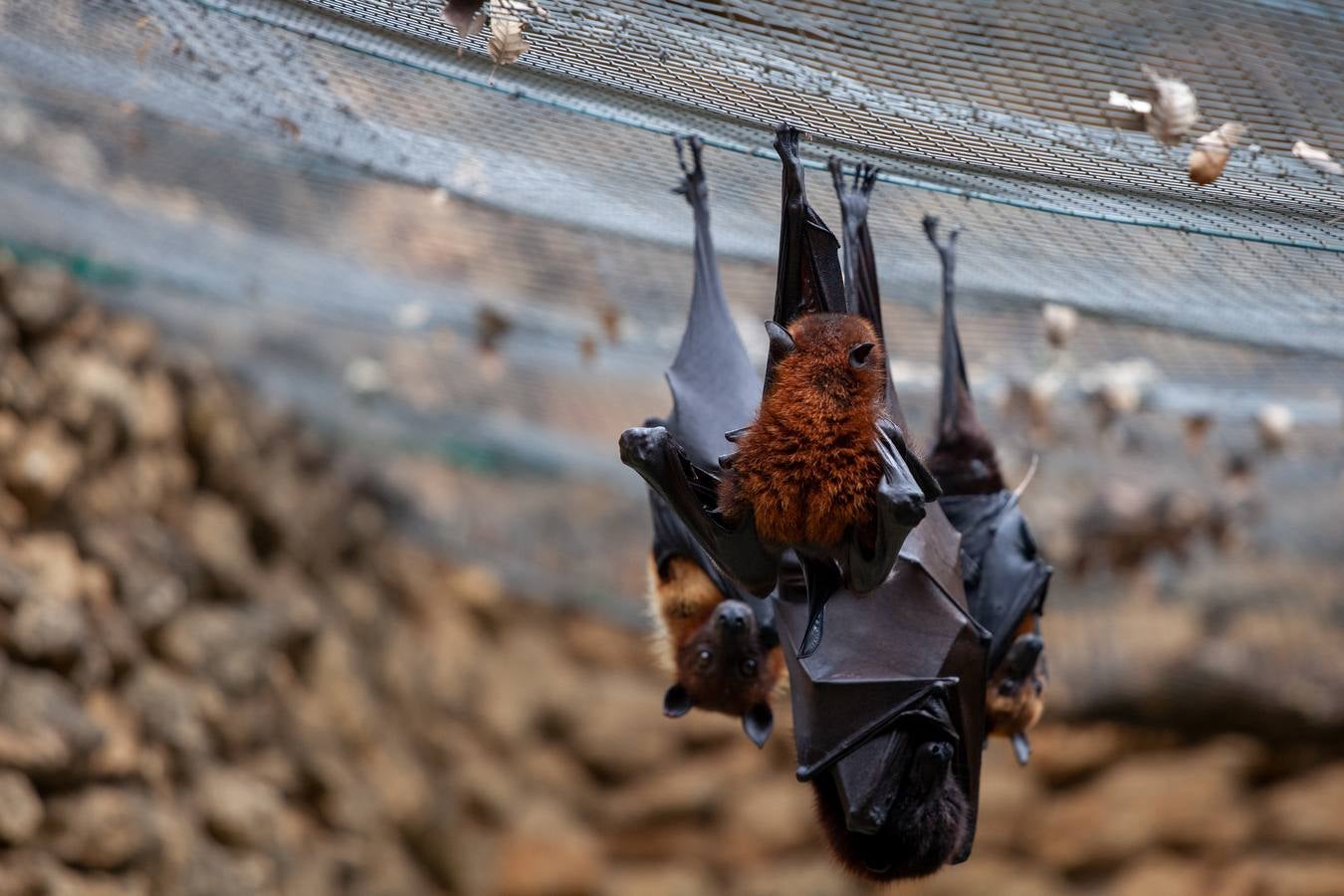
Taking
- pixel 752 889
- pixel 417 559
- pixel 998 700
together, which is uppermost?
pixel 998 700

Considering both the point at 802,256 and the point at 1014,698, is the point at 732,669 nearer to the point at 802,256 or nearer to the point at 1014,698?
the point at 1014,698

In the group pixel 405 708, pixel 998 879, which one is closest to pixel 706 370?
pixel 405 708

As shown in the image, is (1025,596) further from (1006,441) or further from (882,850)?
(1006,441)

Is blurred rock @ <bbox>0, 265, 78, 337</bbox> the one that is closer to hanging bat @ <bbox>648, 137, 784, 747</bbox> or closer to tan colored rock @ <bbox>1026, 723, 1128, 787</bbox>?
hanging bat @ <bbox>648, 137, 784, 747</bbox>

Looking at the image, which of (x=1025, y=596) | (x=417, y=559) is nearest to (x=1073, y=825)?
(x=417, y=559)

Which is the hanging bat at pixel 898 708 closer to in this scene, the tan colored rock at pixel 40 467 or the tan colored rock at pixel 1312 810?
the tan colored rock at pixel 40 467
